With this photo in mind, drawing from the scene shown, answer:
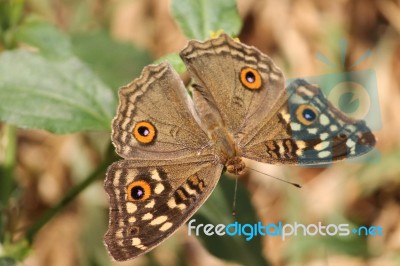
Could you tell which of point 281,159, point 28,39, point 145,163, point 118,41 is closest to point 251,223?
point 281,159

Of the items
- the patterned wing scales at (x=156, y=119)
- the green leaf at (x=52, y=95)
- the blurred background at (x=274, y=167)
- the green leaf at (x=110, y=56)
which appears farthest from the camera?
the blurred background at (x=274, y=167)

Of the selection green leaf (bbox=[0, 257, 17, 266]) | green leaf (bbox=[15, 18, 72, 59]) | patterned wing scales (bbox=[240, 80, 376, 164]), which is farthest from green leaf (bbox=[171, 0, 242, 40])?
green leaf (bbox=[0, 257, 17, 266])

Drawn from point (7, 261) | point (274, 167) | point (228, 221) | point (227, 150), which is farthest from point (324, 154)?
point (274, 167)

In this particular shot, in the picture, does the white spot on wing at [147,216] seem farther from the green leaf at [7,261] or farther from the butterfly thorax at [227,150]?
the green leaf at [7,261]

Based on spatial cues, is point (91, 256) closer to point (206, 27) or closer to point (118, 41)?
point (118, 41)

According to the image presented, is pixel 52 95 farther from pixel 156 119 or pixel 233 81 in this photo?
pixel 233 81

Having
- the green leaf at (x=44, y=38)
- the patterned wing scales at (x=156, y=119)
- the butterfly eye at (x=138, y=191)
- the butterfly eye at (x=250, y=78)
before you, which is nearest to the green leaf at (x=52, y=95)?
Answer: the green leaf at (x=44, y=38)

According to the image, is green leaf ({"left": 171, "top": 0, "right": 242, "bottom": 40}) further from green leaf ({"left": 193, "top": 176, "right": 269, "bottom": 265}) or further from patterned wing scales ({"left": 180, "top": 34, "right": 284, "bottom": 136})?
Result: green leaf ({"left": 193, "top": 176, "right": 269, "bottom": 265})

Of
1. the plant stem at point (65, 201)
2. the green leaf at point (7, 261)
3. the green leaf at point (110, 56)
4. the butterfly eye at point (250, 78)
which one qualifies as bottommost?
the green leaf at point (7, 261)
